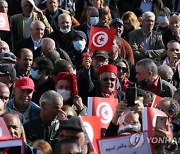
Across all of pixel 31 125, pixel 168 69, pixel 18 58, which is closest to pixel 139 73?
pixel 168 69

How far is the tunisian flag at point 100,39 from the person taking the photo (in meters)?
13.7

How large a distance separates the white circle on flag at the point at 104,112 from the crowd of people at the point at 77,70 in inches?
11.3

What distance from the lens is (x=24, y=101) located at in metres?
11.3

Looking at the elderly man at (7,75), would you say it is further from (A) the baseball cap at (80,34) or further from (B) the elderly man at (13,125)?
(A) the baseball cap at (80,34)

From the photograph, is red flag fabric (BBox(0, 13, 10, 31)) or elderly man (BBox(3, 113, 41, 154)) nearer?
elderly man (BBox(3, 113, 41, 154))

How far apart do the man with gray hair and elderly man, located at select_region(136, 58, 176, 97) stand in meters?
2.38

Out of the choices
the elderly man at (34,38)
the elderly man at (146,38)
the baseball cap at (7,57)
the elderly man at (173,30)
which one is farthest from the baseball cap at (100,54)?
the elderly man at (173,30)

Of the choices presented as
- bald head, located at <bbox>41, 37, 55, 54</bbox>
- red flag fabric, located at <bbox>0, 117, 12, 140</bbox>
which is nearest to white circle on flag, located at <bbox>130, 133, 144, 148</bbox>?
red flag fabric, located at <bbox>0, 117, 12, 140</bbox>

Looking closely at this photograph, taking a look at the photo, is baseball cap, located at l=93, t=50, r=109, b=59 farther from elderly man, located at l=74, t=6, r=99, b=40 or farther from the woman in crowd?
the woman in crowd

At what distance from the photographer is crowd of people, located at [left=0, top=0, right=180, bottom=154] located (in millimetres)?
9641

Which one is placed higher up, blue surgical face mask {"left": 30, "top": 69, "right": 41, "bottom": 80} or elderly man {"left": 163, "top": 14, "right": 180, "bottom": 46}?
elderly man {"left": 163, "top": 14, "right": 180, "bottom": 46}

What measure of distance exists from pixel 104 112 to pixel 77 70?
3621 millimetres

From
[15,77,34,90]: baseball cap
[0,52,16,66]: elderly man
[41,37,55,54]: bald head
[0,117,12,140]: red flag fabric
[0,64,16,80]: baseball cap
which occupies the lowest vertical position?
[0,117,12,140]: red flag fabric

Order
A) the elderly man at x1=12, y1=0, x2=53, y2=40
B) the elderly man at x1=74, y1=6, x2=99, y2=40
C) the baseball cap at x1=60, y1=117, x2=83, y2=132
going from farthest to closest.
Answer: the elderly man at x1=74, y1=6, x2=99, y2=40, the elderly man at x1=12, y1=0, x2=53, y2=40, the baseball cap at x1=60, y1=117, x2=83, y2=132
